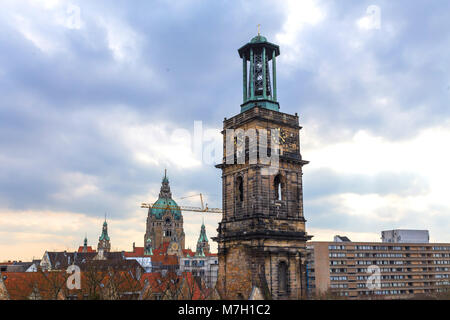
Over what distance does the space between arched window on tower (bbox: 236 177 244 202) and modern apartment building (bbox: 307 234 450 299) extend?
76399 millimetres

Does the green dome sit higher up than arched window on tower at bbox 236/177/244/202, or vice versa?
the green dome

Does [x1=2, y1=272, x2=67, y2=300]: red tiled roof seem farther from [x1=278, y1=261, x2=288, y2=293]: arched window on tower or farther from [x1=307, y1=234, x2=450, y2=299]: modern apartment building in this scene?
[x1=307, y1=234, x2=450, y2=299]: modern apartment building

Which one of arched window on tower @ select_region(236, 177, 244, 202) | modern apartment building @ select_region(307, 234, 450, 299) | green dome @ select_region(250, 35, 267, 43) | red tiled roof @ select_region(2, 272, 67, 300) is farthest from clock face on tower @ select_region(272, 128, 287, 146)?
modern apartment building @ select_region(307, 234, 450, 299)

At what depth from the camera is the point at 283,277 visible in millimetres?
44844

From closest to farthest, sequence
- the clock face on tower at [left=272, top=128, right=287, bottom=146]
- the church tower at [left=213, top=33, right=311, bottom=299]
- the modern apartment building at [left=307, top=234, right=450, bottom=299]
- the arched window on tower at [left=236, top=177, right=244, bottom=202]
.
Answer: the church tower at [left=213, top=33, right=311, bottom=299]
the clock face on tower at [left=272, top=128, right=287, bottom=146]
the arched window on tower at [left=236, top=177, right=244, bottom=202]
the modern apartment building at [left=307, top=234, right=450, bottom=299]

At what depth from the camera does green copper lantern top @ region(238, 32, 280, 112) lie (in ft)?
163

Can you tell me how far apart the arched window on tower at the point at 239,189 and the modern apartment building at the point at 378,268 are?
76.4 metres

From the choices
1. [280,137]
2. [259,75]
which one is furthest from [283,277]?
[259,75]

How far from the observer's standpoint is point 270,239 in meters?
43.7

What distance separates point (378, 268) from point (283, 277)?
92.8 metres

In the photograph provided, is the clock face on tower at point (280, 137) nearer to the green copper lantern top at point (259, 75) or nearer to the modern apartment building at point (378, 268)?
the green copper lantern top at point (259, 75)
